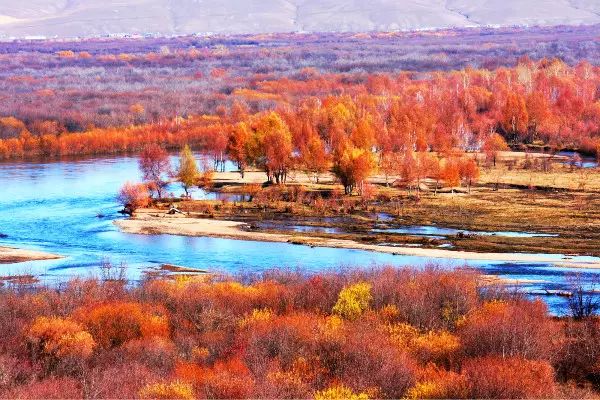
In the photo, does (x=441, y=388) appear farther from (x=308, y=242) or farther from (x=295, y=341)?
(x=308, y=242)

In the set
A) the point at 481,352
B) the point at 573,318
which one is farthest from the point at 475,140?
the point at 481,352

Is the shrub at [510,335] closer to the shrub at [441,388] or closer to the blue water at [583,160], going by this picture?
the shrub at [441,388]

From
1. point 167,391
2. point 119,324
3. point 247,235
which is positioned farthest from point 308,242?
point 167,391

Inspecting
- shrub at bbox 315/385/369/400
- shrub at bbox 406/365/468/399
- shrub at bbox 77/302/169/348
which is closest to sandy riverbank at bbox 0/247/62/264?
shrub at bbox 77/302/169/348

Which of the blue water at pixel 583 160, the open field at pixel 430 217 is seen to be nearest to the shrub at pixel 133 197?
the open field at pixel 430 217

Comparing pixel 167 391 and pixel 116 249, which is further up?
pixel 167 391

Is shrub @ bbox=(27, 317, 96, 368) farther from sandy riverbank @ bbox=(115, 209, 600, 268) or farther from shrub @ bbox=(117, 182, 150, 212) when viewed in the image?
shrub @ bbox=(117, 182, 150, 212)

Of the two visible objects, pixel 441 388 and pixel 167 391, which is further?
pixel 441 388
